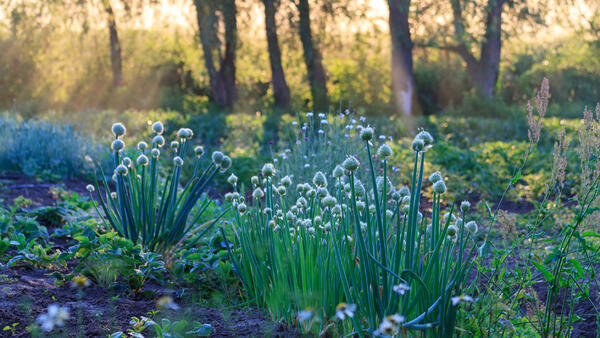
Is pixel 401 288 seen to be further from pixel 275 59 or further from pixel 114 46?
pixel 114 46

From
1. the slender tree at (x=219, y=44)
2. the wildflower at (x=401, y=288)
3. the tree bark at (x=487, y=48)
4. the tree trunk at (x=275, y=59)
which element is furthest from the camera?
the tree bark at (x=487, y=48)

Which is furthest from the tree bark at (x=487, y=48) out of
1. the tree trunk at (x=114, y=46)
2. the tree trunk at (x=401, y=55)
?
the tree trunk at (x=114, y=46)

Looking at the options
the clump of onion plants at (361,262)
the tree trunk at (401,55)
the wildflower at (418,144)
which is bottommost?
the clump of onion plants at (361,262)

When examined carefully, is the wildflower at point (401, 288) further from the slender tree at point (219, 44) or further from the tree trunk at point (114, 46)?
the tree trunk at point (114, 46)

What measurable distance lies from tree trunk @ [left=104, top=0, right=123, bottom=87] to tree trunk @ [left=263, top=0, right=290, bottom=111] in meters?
6.95

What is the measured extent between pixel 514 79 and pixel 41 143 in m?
28.0

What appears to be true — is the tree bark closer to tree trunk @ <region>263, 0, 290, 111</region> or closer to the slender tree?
tree trunk @ <region>263, 0, 290, 111</region>

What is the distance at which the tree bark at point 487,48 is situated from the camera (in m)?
18.7

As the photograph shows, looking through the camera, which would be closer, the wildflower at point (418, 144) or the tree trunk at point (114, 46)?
the wildflower at point (418, 144)

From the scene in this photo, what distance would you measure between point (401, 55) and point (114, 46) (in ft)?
42.1

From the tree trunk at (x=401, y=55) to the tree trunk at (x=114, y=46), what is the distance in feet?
34.0

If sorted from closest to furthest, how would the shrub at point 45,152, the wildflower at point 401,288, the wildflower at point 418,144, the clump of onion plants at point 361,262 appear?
the wildflower at point 401,288 → the wildflower at point 418,144 → the clump of onion plants at point 361,262 → the shrub at point 45,152

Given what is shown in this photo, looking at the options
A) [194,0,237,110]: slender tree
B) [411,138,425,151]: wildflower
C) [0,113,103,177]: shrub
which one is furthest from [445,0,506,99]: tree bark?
[411,138,425,151]: wildflower

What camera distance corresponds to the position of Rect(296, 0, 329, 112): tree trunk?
→ 650 inches
